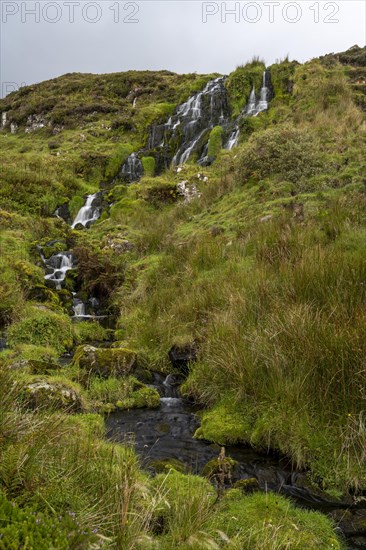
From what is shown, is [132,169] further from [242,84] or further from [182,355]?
[182,355]

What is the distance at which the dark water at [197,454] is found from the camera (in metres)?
3.83

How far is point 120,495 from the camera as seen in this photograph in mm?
2738

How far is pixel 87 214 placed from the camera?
65.0ft

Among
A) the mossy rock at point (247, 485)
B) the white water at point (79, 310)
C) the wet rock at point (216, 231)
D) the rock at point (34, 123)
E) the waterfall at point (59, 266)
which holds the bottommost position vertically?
the mossy rock at point (247, 485)

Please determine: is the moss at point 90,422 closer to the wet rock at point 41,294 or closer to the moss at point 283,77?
the wet rock at point 41,294

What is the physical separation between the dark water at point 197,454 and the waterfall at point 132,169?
61.2 ft

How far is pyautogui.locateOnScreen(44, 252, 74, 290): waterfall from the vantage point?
12766 millimetres

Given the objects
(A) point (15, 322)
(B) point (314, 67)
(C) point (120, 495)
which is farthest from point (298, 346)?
(B) point (314, 67)

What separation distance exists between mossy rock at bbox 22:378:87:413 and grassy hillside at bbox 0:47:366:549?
0.03 metres

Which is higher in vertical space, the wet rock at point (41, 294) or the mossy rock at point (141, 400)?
the wet rock at point (41, 294)

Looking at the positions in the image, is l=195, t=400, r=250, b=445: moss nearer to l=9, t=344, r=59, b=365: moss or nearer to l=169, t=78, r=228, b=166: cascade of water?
l=9, t=344, r=59, b=365: moss

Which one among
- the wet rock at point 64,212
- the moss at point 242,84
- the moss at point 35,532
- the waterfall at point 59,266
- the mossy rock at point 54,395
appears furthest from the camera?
the moss at point 242,84

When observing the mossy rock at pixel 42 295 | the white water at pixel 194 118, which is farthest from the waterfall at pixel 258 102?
the mossy rock at pixel 42 295

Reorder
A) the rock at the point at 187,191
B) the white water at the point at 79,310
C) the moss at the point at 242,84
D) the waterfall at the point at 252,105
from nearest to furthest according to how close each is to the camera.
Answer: the white water at the point at 79,310 < the rock at the point at 187,191 < the waterfall at the point at 252,105 < the moss at the point at 242,84
